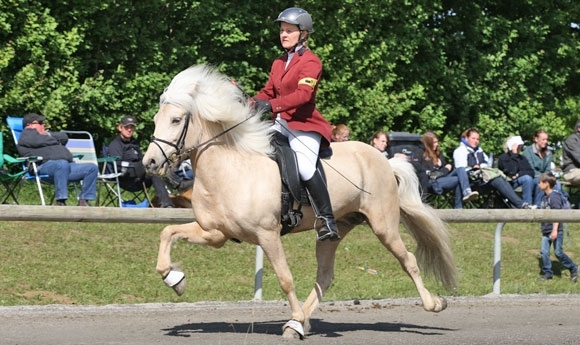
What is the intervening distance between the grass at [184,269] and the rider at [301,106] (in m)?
3.35

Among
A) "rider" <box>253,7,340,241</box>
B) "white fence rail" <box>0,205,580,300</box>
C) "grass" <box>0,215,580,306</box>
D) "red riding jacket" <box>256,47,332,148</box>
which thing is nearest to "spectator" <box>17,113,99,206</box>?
"grass" <box>0,215,580,306</box>

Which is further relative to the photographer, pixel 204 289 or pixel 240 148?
pixel 204 289

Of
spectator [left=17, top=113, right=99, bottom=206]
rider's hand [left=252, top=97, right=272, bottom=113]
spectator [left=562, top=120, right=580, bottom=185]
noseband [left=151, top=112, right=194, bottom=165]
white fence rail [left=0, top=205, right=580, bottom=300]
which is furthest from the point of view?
spectator [left=562, top=120, right=580, bottom=185]

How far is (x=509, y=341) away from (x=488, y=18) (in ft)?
55.8

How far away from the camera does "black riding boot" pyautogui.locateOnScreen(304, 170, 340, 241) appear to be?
9.73m

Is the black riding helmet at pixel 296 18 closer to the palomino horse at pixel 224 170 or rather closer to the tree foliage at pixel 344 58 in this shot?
the palomino horse at pixel 224 170

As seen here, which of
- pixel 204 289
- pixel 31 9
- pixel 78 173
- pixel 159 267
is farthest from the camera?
pixel 31 9

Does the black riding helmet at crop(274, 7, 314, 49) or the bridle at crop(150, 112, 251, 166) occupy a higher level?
the black riding helmet at crop(274, 7, 314, 49)

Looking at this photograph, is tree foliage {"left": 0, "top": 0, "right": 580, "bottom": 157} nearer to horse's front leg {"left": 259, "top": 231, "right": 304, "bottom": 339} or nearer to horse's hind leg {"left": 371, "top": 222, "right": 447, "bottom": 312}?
horse's hind leg {"left": 371, "top": 222, "right": 447, "bottom": 312}

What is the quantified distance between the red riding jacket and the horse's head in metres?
0.27

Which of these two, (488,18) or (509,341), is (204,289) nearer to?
(509,341)

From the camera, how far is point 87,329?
389 inches

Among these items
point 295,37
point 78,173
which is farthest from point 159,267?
point 78,173

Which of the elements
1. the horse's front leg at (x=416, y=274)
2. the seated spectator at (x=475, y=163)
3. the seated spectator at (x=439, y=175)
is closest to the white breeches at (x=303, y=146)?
the horse's front leg at (x=416, y=274)
